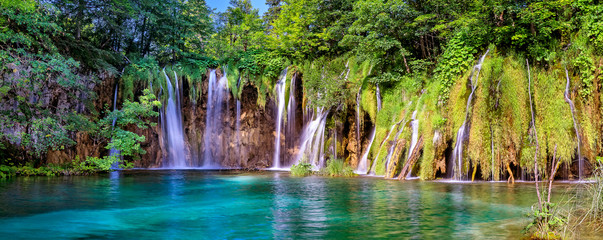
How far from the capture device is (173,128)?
23.7 meters

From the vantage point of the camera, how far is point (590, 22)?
13.3 meters

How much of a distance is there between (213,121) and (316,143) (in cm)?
780

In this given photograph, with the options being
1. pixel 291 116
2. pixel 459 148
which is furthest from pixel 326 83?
pixel 459 148

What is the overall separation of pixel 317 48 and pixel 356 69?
5060 millimetres

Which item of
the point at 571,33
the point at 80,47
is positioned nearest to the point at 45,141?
the point at 80,47

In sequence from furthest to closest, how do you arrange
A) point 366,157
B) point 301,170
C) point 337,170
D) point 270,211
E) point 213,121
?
point 213,121, point 366,157, point 301,170, point 337,170, point 270,211

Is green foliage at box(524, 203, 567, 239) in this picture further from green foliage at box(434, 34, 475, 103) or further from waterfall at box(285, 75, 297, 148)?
waterfall at box(285, 75, 297, 148)

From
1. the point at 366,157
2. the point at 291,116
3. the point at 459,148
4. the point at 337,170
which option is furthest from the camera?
the point at 291,116

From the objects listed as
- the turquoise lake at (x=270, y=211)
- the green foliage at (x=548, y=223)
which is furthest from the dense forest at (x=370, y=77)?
the green foliage at (x=548, y=223)

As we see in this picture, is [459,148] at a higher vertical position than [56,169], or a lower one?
higher

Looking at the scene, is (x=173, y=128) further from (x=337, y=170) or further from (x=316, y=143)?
(x=337, y=170)

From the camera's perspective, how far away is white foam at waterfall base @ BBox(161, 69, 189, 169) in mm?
23531

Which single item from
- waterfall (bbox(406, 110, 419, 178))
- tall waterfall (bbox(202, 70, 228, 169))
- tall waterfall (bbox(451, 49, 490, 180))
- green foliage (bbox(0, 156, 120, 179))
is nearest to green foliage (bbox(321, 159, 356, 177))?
waterfall (bbox(406, 110, 419, 178))

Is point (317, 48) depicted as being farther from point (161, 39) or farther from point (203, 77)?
point (161, 39)
